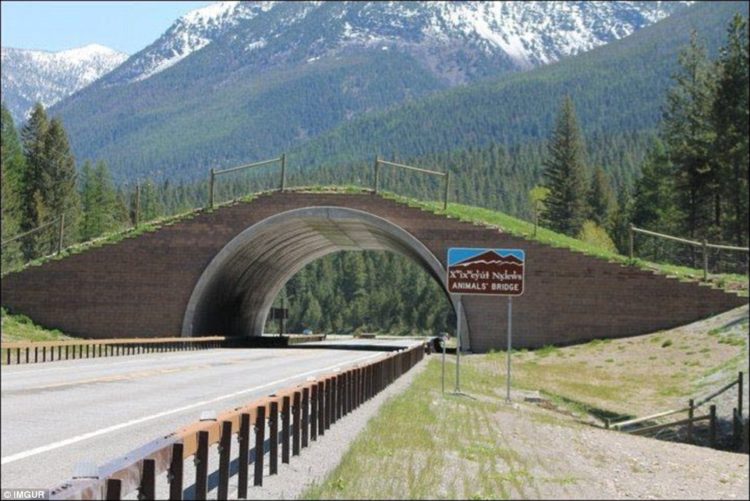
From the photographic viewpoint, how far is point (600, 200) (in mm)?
134000

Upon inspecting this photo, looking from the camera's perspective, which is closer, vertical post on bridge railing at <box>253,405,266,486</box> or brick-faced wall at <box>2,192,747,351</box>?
vertical post on bridge railing at <box>253,405,266,486</box>

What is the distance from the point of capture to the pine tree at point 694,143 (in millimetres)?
73688

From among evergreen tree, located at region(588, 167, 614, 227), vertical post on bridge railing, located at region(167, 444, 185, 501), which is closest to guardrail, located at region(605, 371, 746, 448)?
vertical post on bridge railing, located at region(167, 444, 185, 501)

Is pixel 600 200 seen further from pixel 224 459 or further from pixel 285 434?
pixel 224 459

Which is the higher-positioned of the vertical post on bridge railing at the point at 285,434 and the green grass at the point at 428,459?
the vertical post on bridge railing at the point at 285,434

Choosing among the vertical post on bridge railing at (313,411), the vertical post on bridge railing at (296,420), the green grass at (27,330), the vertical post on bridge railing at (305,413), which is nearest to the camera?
the vertical post on bridge railing at (296,420)

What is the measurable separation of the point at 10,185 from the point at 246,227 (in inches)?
2270

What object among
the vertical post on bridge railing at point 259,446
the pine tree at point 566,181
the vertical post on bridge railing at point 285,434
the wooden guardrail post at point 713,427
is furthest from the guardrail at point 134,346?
the pine tree at point 566,181

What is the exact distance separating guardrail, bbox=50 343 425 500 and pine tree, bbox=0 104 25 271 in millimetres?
69986

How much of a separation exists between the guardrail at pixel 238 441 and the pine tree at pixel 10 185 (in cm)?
6999

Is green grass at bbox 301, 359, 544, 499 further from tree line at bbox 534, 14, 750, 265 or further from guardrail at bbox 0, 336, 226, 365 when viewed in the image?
tree line at bbox 534, 14, 750, 265

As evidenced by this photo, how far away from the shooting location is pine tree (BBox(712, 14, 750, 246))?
6325cm

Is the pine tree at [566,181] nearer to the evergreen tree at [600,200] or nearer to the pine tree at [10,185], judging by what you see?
the evergreen tree at [600,200]

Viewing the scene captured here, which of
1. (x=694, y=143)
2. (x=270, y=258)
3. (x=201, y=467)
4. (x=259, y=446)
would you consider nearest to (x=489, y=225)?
(x=270, y=258)
